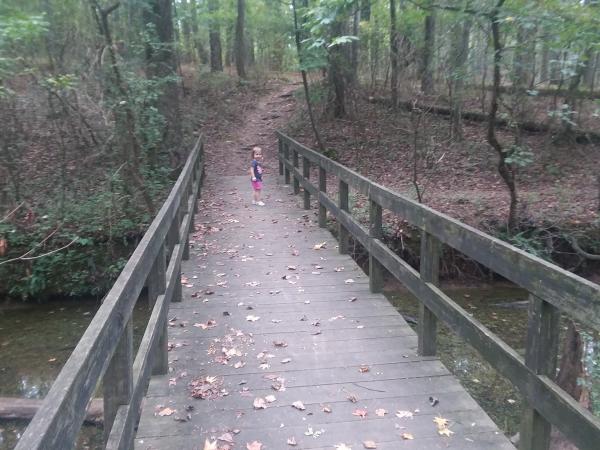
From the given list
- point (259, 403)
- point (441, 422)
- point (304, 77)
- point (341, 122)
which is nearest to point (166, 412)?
point (259, 403)

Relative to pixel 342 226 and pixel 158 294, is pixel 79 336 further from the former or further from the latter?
pixel 158 294

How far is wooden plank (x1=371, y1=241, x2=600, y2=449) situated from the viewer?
2465mm

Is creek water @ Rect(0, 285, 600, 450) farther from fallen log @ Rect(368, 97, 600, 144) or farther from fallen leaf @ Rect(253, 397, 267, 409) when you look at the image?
fallen log @ Rect(368, 97, 600, 144)

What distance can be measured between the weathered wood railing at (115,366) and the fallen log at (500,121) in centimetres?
1204

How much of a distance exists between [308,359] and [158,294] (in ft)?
4.49

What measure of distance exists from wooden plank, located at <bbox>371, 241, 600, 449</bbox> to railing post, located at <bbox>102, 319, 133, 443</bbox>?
6.93 ft

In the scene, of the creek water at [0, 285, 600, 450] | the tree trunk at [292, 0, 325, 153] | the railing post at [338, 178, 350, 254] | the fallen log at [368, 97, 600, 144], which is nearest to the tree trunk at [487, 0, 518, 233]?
the creek water at [0, 285, 600, 450]

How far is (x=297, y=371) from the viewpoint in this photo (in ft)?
14.5

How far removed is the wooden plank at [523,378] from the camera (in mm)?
2465

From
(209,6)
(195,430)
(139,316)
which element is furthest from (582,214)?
(209,6)

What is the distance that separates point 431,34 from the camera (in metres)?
15.7

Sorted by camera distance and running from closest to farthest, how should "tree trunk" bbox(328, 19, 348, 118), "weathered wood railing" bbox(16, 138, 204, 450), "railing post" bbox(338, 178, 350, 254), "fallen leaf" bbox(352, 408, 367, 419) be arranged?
"weathered wood railing" bbox(16, 138, 204, 450) → "fallen leaf" bbox(352, 408, 367, 419) → "railing post" bbox(338, 178, 350, 254) → "tree trunk" bbox(328, 19, 348, 118)

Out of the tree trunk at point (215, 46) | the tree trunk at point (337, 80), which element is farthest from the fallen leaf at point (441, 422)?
the tree trunk at point (215, 46)

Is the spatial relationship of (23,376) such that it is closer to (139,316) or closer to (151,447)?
(139,316)
